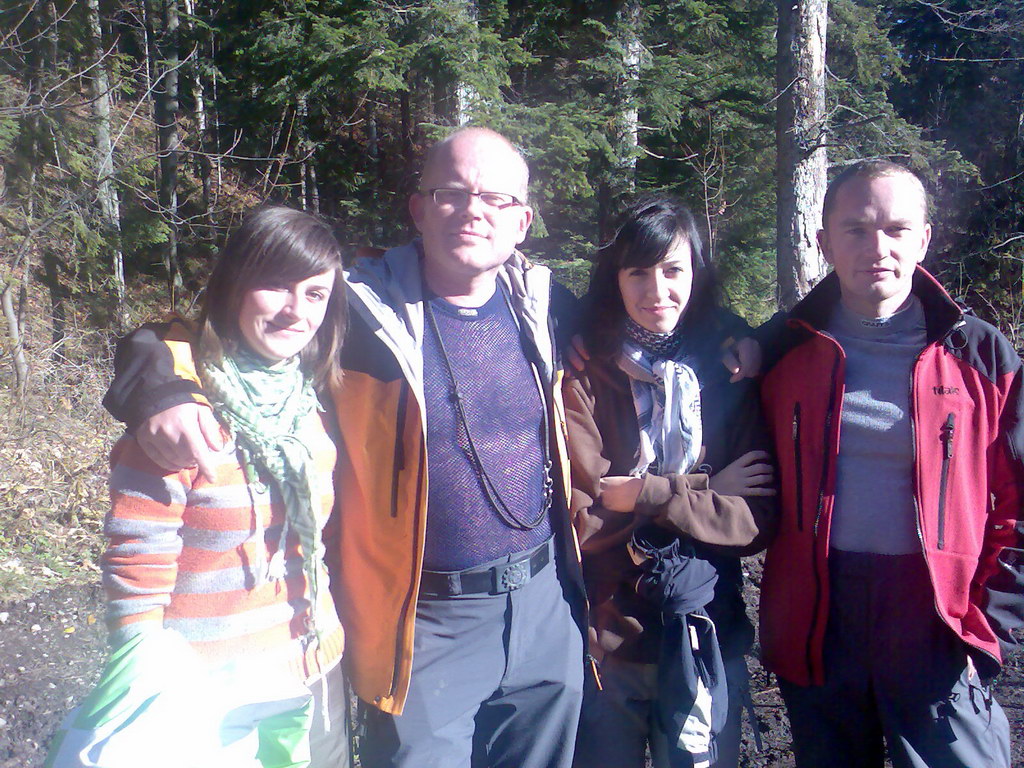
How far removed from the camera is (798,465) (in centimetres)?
246

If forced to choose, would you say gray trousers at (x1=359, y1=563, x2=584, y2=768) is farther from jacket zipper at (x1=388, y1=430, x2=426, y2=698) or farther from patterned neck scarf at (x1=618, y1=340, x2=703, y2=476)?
patterned neck scarf at (x1=618, y1=340, x2=703, y2=476)

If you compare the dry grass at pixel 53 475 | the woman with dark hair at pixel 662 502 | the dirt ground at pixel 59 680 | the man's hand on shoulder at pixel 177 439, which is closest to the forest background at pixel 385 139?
the dry grass at pixel 53 475

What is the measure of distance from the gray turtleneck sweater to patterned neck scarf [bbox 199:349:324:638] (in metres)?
1.51

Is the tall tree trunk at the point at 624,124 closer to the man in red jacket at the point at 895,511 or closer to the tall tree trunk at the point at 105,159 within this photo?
the tall tree trunk at the point at 105,159

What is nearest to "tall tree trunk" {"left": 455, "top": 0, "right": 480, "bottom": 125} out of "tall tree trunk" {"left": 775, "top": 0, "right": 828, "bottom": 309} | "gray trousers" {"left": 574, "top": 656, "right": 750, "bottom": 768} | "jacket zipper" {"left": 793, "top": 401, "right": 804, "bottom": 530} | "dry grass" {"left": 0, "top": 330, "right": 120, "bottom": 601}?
"tall tree trunk" {"left": 775, "top": 0, "right": 828, "bottom": 309}

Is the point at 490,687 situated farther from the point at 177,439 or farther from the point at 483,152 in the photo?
the point at 483,152

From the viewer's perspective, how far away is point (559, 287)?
2826 millimetres

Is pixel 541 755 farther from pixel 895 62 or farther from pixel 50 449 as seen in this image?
pixel 895 62

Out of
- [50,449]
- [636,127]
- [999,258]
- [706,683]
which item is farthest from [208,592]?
[999,258]

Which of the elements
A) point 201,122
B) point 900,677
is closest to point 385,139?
point 201,122

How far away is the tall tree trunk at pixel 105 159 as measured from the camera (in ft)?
35.5

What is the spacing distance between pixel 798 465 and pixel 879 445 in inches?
9.2

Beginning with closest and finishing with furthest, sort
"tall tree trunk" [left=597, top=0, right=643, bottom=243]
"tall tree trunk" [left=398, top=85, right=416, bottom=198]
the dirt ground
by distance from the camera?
the dirt ground
"tall tree trunk" [left=597, top=0, right=643, bottom=243]
"tall tree trunk" [left=398, top=85, right=416, bottom=198]

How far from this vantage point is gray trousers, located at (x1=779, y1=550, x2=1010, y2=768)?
2285mm
